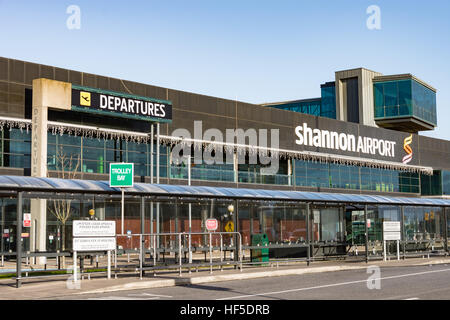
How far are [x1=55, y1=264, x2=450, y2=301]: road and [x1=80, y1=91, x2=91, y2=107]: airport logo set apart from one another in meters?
19.4

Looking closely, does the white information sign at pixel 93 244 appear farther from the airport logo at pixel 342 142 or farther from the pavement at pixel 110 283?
the airport logo at pixel 342 142

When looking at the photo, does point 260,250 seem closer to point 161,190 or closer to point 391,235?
point 161,190

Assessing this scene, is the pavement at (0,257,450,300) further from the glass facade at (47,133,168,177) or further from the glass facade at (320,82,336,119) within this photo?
the glass facade at (320,82,336,119)

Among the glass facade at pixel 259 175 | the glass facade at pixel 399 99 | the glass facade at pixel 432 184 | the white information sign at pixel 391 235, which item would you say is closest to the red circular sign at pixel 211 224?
the white information sign at pixel 391 235

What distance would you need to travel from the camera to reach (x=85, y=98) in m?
36.4

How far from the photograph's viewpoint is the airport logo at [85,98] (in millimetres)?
36250

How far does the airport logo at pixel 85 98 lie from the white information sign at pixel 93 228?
60.5 feet

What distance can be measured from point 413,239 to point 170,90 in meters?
18.0

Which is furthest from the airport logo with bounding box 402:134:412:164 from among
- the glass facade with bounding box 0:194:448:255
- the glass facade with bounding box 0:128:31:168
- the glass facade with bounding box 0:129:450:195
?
the glass facade with bounding box 0:128:31:168

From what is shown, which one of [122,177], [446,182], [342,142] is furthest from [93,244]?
[446,182]

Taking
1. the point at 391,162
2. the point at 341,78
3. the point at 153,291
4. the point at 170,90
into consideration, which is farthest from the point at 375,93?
the point at 153,291

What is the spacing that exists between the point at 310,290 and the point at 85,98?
23375mm

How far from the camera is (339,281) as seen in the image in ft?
62.3
